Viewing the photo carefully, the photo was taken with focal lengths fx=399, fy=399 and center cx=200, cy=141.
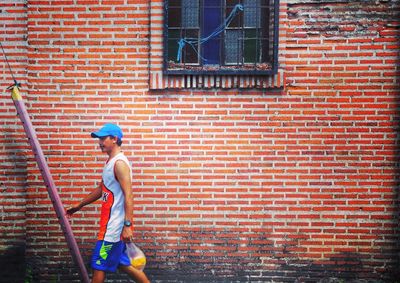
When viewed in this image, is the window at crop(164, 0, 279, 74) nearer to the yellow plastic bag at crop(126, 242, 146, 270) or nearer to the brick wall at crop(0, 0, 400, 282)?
the brick wall at crop(0, 0, 400, 282)

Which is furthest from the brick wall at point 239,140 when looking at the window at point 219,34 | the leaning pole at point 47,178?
the leaning pole at point 47,178

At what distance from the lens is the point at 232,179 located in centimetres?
462

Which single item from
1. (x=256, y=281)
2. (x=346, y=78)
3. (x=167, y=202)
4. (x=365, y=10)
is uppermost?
(x=365, y=10)

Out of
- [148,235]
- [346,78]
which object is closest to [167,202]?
[148,235]

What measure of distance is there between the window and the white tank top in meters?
1.61

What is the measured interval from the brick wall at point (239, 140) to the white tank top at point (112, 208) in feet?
3.09

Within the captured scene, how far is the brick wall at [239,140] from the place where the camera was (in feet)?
15.0

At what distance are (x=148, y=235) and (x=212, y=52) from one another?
2292mm

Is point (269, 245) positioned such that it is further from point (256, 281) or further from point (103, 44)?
point (103, 44)

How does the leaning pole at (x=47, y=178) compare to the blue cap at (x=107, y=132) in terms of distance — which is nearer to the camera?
the blue cap at (x=107, y=132)

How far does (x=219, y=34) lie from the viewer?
475cm

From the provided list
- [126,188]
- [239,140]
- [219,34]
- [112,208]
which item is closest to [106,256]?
[112,208]

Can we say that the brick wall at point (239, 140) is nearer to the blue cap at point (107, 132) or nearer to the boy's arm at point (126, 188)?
the blue cap at point (107, 132)

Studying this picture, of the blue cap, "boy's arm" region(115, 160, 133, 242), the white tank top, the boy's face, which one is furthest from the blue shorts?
the blue cap
